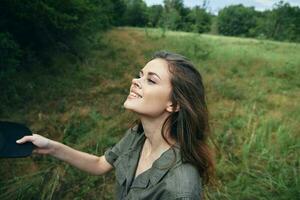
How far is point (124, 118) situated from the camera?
517cm

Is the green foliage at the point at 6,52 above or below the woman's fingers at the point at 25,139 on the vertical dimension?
below

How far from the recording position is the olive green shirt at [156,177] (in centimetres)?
151

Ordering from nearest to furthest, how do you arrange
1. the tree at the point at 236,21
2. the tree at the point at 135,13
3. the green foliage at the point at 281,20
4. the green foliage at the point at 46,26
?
the green foliage at the point at 46,26 → the tree at the point at 135,13 → the green foliage at the point at 281,20 → the tree at the point at 236,21

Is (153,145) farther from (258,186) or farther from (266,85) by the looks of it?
(266,85)

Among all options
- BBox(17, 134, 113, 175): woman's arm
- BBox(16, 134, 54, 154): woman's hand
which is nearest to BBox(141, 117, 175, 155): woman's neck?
BBox(17, 134, 113, 175): woman's arm

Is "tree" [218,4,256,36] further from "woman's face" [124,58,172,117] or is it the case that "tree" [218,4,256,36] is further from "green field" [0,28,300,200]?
"woman's face" [124,58,172,117]

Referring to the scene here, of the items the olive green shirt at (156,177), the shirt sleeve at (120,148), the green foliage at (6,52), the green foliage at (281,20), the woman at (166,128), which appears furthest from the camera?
the green foliage at (281,20)

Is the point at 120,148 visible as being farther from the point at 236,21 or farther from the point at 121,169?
the point at 236,21

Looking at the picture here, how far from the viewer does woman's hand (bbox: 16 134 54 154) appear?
181 centimetres

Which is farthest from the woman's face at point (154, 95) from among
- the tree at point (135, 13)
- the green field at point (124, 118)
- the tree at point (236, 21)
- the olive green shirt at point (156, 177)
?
the tree at point (236, 21)

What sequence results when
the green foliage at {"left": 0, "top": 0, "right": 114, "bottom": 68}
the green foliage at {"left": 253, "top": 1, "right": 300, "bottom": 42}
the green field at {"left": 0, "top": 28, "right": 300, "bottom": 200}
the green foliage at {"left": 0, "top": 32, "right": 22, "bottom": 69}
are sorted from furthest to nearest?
1. the green foliage at {"left": 253, "top": 1, "right": 300, "bottom": 42}
2. the green foliage at {"left": 0, "top": 0, "right": 114, "bottom": 68}
3. the green foliage at {"left": 0, "top": 32, "right": 22, "bottom": 69}
4. the green field at {"left": 0, "top": 28, "right": 300, "bottom": 200}

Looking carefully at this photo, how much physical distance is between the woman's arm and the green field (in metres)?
1.31

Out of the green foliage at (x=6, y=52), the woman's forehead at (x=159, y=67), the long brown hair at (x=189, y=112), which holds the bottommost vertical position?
the green foliage at (x=6, y=52)

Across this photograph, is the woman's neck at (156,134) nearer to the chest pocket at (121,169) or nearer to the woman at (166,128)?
the woman at (166,128)
